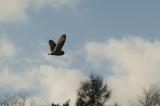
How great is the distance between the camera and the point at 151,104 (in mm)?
73500

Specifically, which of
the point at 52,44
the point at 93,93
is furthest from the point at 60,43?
the point at 93,93

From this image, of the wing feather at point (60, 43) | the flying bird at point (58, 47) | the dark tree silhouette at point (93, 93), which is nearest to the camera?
the flying bird at point (58, 47)

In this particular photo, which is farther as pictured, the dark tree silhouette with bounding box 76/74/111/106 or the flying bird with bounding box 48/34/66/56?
the dark tree silhouette with bounding box 76/74/111/106

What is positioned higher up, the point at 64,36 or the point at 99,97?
the point at 99,97

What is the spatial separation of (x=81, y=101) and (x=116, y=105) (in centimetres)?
769

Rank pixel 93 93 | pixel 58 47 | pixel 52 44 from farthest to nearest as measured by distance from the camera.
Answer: pixel 93 93, pixel 52 44, pixel 58 47

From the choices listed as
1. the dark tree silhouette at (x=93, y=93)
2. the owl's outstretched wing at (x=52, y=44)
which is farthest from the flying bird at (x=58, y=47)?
the dark tree silhouette at (x=93, y=93)

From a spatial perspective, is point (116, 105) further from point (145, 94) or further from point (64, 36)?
point (64, 36)

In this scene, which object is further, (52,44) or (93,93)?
(93,93)

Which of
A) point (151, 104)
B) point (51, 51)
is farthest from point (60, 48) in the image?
point (151, 104)

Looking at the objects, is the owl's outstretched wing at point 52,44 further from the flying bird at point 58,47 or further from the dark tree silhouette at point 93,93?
the dark tree silhouette at point 93,93

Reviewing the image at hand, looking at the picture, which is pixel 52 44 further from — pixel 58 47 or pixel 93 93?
pixel 93 93

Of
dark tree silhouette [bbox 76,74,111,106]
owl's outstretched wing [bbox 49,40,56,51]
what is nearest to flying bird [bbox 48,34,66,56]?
owl's outstretched wing [bbox 49,40,56,51]

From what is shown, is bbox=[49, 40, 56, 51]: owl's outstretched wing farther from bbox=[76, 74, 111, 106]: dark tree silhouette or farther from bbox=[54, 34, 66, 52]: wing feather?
bbox=[76, 74, 111, 106]: dark tree silhouette
